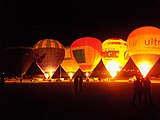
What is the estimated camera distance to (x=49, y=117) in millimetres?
9594

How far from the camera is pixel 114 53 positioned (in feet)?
118

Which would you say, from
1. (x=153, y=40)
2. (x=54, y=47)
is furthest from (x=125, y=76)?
(x=153, y=40)

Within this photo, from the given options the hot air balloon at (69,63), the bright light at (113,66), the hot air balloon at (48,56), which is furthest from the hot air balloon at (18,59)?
the bright light at (113,66)

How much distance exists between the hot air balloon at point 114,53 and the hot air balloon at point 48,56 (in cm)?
900

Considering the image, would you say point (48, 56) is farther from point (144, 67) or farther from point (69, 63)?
point (144, 67)

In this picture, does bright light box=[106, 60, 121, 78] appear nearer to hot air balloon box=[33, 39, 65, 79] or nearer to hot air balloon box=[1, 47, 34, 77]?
hot air balloon box=[33, 39, 65, 79]

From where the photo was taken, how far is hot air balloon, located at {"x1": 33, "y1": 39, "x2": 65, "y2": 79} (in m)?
42.6

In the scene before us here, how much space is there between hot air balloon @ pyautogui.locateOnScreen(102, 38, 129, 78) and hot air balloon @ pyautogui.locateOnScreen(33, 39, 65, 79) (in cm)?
900

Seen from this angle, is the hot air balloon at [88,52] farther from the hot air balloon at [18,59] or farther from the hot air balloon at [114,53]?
the hot air balloon at [18,59]

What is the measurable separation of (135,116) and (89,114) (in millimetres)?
1715

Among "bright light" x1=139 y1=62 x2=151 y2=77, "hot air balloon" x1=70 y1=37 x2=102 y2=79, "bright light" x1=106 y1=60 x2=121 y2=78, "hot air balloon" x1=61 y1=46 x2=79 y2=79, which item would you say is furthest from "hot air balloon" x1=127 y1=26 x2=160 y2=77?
"hot air balloon" x1=61 y1=46 x2=79 y2=79

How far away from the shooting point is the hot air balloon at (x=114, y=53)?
3606cm

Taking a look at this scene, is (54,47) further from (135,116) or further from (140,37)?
(135,116)

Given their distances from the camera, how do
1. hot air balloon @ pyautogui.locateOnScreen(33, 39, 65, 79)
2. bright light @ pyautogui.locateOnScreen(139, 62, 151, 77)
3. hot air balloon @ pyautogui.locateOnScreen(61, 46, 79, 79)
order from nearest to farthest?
bright light @ pyautogui.locateOnScreen(139, 62, 151, 77) < hot air balloon @ pyautogui.locateOnScreen(33, 39, 65, 79) < hot air balloon @ pyautogui.locateOnScreen(61, 46, 79, 79)
